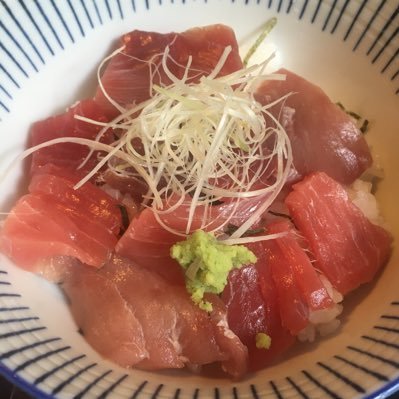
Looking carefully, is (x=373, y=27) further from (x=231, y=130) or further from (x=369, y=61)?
(x=231, y=130)

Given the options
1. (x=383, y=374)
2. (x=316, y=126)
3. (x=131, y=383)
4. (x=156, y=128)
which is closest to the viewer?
(x=383, y=374)

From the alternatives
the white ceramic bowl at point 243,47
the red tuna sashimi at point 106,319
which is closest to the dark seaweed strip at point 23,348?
the white ceramic bowl at point 243,47

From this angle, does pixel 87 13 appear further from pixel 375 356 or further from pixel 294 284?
pixel 375 356

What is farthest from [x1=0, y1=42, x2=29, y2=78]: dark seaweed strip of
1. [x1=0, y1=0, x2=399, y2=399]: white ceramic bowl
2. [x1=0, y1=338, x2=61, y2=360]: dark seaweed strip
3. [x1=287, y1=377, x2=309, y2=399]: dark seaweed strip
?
[x1=287, y1=377, x2=309, y2=399]: dark seaweed strip

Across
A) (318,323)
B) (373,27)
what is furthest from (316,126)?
(318,323)

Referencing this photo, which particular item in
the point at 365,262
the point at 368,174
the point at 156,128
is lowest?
the point at 368,174

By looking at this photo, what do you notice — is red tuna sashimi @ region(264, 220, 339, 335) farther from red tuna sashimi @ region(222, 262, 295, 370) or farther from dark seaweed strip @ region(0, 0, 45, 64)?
dark seaweed strip @ region(0, 0, 45, 64)
